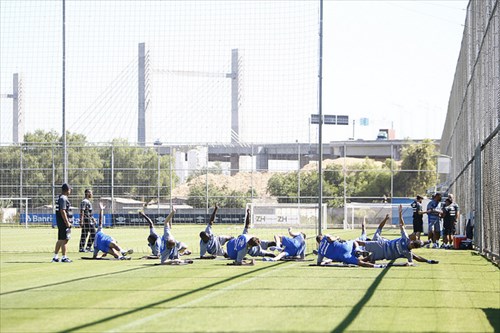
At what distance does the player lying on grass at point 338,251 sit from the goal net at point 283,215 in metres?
29.7

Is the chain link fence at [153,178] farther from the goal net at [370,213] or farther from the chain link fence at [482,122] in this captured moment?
the chain link fence at [482,122]

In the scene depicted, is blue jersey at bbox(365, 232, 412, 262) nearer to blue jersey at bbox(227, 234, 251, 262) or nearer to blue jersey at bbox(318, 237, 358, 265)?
blue jersey at bbox(318, 237, 358, 265)

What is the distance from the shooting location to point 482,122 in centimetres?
2373

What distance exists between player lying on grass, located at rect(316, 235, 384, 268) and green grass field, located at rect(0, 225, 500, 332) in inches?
22.3

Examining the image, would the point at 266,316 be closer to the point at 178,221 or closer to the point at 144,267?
the point at 144,267

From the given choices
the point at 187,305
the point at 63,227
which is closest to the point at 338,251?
the point at 63,227

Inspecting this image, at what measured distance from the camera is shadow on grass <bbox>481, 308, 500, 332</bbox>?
9.57 m

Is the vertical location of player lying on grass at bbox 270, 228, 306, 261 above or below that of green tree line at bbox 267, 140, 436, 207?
below

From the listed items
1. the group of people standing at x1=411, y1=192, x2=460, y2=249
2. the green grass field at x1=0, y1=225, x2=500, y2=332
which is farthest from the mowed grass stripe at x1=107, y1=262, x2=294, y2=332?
the group of people standing at x1=411, y1=192, x2=460, y2=249

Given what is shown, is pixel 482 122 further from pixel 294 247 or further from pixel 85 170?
pixel 85 170

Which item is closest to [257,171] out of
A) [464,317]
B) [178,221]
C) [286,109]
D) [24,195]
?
[178,221]

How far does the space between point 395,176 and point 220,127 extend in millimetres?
47307

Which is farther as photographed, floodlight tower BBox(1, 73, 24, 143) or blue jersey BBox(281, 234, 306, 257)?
floodlight tower BBox(1, 73, 24, 143)

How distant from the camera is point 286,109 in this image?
28.0m
